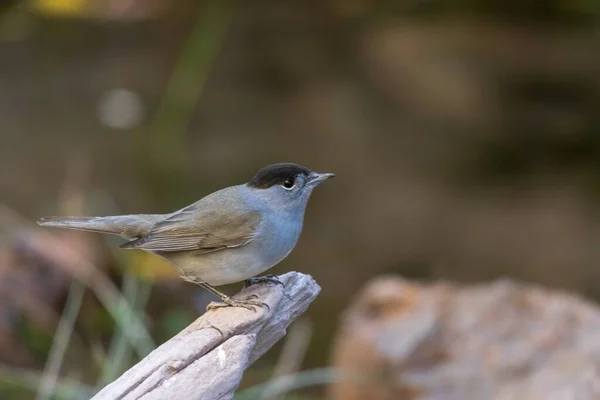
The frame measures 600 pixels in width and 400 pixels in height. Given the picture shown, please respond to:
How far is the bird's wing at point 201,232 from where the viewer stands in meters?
3.79

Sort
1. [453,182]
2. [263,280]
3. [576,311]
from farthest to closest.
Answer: [453,182], [576,311], [263,280]

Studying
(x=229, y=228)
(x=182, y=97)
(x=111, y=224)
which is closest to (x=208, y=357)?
(x=229, y=228)

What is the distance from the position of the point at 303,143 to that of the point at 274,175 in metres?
6.57

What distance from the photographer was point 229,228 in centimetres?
386

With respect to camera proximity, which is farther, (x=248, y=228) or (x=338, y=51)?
(x=338, y=51)

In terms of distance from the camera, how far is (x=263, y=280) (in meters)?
3.81

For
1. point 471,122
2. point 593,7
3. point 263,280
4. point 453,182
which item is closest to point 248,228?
point 263,280

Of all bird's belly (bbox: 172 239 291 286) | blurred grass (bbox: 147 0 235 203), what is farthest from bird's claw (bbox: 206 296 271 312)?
blurred grass (bbox: 147 0 235 203)

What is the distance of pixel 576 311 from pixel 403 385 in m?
1.04

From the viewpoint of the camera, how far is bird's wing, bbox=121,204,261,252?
3.79 metres

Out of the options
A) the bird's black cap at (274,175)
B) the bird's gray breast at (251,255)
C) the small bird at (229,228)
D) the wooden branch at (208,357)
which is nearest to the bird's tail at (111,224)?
the small bird at (229,228)

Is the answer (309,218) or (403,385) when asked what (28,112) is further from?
(403,385)

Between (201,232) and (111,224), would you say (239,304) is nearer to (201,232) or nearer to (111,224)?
(201,232)

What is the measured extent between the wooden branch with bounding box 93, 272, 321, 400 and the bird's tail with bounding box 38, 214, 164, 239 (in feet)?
2.04
